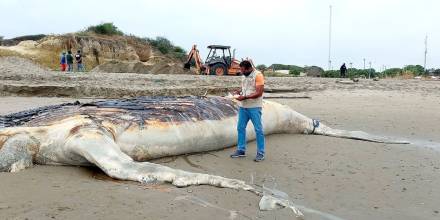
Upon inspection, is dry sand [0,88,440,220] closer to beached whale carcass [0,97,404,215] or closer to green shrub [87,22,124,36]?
beached whale carcass [0,97,404,215]

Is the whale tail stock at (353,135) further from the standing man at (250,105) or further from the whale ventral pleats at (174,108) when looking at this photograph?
the standing man at (250,105)

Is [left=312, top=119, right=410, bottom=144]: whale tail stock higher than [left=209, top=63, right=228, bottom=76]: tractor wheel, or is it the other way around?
[left=209, top=63, right=228, bottom=76]: tractor wheel

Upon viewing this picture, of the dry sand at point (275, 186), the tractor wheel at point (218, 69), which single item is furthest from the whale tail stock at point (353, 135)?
the tractor wheel at point (218, 69)

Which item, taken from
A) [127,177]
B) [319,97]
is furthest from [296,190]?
[319,97]

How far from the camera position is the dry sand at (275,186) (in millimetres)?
4309

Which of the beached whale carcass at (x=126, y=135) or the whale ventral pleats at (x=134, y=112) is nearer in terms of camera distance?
the beached whale carcass at (x=126, y=135)

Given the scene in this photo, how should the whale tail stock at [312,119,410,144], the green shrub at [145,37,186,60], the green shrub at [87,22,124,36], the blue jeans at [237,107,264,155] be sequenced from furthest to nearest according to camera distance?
the green shrub at [145,37,186,60] → the green shrub at [87,22,124,36] → the whale tail stock at [312,119,410,144] → the blue jeans at [237,107,264,155]

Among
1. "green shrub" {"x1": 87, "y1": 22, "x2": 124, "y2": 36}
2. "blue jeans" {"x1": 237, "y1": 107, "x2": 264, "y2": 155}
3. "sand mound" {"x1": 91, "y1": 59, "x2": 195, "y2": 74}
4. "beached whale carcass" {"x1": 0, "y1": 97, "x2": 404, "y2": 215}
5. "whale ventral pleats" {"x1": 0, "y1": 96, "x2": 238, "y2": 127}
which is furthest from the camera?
"green shrub" {"x1": 87, "y1": 22, "x2": 124, "y2": 36}

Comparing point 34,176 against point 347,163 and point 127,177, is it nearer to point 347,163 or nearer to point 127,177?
point 127,177

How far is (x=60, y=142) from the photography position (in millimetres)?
5852

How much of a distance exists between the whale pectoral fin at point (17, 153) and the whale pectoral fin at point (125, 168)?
42 cm

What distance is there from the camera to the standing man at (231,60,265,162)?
6805 mm

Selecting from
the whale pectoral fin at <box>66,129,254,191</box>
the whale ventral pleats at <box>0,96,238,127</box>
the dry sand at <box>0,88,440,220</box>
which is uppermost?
the whale ventral pleats at <box>0,96,238,127</box>

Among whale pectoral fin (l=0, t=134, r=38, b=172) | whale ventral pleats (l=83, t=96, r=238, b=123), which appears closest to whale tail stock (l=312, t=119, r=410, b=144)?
whale ventral pleats (l=83, t=96, r=238, b=123)
